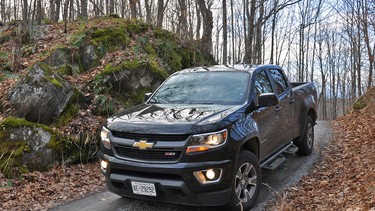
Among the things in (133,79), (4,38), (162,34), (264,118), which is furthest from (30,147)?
(162,34)

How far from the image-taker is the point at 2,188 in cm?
555

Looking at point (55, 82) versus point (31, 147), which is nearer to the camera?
point (31, 147)

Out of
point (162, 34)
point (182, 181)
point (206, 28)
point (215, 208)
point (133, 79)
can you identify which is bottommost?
point (215, 208)

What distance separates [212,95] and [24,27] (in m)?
9.47

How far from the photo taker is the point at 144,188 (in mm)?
3971

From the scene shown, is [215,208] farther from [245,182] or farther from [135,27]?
[135,27]

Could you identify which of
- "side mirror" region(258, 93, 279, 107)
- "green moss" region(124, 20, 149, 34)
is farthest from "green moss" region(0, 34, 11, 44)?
"side mirror" region(258, 93, 279, 107)

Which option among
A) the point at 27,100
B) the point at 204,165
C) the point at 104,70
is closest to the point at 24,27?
the point at 104,70

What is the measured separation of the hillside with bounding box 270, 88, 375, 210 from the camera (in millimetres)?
4332

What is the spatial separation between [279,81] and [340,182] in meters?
2.11

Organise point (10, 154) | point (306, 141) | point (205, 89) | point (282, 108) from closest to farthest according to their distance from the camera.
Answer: point (205, 89), point (282, 108), point (10, 154), point (306, 141)

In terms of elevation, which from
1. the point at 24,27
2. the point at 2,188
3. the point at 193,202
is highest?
the point at 24,27

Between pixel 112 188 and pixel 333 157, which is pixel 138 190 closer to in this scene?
pixel 112 188

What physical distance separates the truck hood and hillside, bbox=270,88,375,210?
1302 mm
